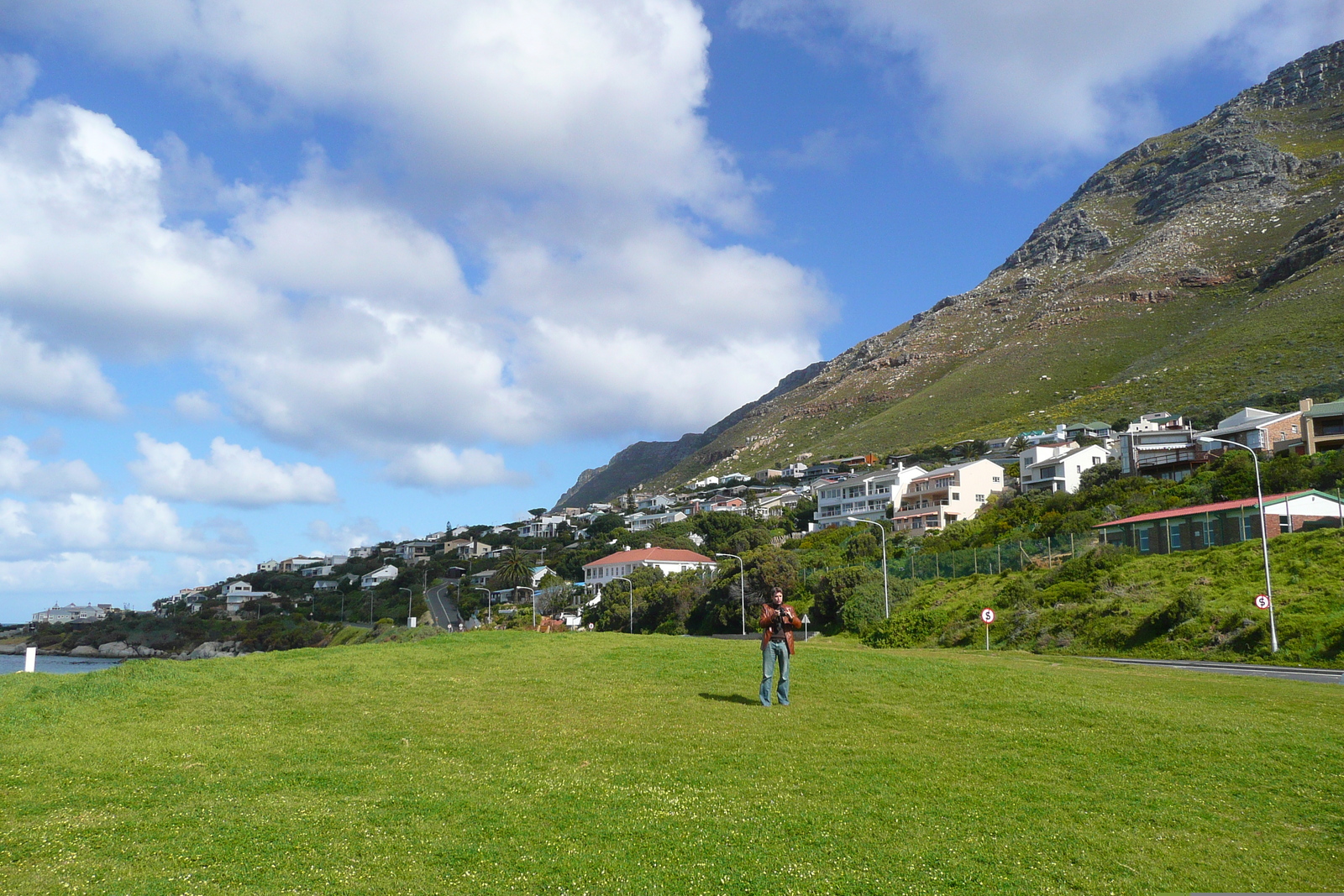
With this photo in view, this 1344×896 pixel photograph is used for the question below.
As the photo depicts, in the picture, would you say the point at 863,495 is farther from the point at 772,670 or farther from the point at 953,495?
the point at 772,670

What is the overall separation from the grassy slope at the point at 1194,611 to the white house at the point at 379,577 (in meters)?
126

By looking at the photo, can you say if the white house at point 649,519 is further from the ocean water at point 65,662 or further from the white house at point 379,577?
the ocean water at point 65,662

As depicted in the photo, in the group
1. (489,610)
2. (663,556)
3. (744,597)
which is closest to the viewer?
(744,597)

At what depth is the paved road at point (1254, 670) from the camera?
25609mm

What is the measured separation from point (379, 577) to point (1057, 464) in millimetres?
122748

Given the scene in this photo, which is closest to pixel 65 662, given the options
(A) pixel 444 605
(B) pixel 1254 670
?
(A) pixel 444 605

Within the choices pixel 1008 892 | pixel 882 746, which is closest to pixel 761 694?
pixel 882 746

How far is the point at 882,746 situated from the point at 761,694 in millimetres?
3569

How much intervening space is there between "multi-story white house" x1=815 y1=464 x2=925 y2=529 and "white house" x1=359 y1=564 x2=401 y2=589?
8333 centimetres

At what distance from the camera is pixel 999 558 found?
57.9 m

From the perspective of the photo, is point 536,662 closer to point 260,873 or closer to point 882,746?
point 882,746

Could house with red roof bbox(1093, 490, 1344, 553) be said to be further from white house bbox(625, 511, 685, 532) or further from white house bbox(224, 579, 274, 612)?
white house bbox(224, 579, 274, 612)

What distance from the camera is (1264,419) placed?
78500 millimetres

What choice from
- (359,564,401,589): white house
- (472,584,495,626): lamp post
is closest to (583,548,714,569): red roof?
(472,584,495,626): lamp post
